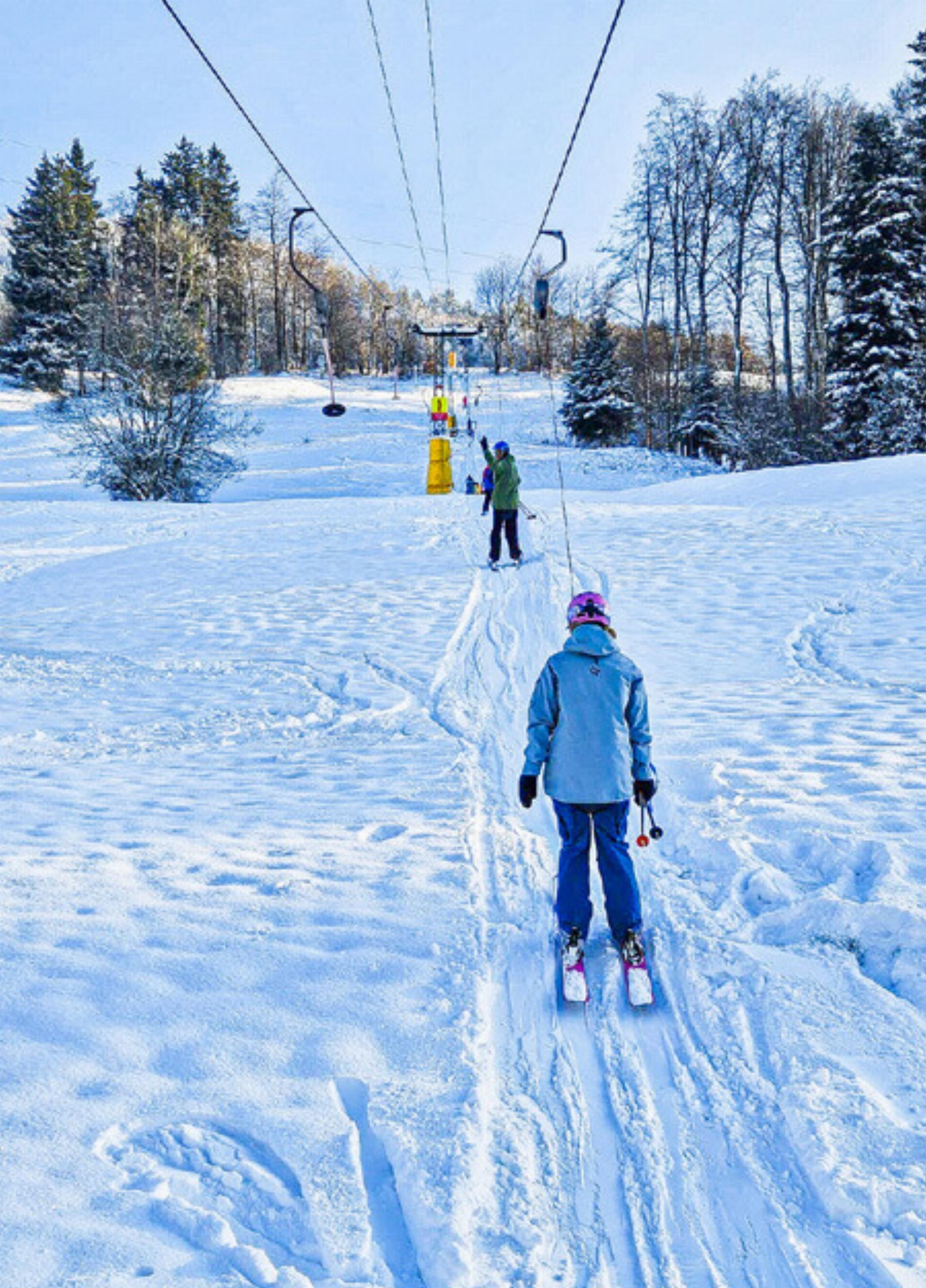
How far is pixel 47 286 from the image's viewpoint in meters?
43.1

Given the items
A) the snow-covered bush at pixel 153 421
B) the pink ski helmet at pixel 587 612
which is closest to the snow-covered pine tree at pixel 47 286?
the snow-covered bush at pixel 153 421

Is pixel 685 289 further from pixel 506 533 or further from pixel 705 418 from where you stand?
pixel 506 533

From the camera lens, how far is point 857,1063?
9.86ft

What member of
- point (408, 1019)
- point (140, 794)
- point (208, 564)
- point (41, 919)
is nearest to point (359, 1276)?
point (408, 1019)

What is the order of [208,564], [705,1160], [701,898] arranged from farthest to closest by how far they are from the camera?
[208,564] → [701,898] → [705,1160]

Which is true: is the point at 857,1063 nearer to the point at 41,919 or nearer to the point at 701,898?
the point at 701,898

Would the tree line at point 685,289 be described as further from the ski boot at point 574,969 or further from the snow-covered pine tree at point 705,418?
the ski boot at point 574,969

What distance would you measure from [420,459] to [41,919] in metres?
31.5

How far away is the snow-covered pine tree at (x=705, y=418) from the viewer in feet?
104

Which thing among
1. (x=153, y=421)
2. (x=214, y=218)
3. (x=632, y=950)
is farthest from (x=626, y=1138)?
(x=214, y=218)

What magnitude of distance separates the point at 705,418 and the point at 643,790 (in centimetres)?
3146

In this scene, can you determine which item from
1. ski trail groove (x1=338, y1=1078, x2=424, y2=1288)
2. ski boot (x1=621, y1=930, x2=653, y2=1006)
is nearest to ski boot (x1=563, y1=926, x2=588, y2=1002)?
ski boot (x1=621, y1=930, x2=653, y2=1006)

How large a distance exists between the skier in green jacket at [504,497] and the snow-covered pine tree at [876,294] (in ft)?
50.0

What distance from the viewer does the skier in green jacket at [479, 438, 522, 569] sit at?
39.5 feet
